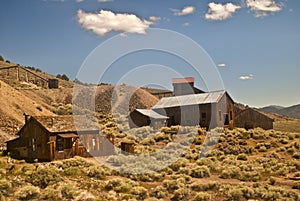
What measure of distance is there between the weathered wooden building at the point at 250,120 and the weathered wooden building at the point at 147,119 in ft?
31.2

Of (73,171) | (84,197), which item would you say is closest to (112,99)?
(73,171)

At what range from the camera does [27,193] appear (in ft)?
49.1

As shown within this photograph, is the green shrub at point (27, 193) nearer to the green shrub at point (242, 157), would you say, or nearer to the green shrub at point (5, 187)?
the green shrub at point (5, 187)

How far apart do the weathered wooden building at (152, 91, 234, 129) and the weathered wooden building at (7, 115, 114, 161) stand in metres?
18.1

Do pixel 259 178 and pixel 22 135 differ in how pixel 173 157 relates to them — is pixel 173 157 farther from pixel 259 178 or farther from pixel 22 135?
pixel 22 135

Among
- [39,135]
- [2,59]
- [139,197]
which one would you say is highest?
[2,59]

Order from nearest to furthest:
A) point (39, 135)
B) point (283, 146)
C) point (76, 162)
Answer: point (76, 162)
point (39, 135)
point (283, 146)

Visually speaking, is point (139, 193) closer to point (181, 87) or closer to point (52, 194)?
point (52, 194)

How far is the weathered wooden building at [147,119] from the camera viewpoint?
144 ft

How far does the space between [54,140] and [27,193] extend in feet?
33.0

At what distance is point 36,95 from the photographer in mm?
56281

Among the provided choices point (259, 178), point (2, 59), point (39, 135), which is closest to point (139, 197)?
point (259, 178)

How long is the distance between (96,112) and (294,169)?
4083cm

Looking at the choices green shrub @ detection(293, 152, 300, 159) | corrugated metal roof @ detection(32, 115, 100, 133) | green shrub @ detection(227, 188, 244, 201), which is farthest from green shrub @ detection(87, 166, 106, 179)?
green shrub @ detection(293, 152, 300, 159)
